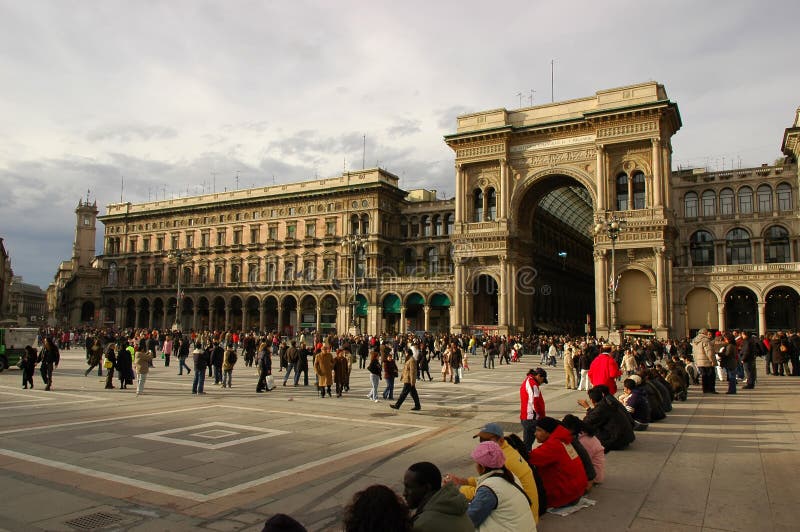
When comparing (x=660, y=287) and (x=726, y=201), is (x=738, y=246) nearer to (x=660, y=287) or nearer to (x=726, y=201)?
(x=726, y=201)

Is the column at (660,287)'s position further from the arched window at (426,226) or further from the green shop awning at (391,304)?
the arched window at (426,226)

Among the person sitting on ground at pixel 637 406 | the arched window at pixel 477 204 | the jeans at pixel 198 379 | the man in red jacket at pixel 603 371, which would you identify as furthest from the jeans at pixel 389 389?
the arched window at pixel 477 204

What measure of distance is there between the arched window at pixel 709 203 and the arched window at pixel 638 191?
12854 mm

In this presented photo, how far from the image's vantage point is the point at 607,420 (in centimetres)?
1034

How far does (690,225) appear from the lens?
195 feet

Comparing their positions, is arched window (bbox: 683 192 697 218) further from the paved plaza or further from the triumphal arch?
the paved plaza

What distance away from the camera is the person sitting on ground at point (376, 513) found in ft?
12.3

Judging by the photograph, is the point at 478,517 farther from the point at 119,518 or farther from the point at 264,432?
the point at 264,432

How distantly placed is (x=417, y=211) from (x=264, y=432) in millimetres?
61937

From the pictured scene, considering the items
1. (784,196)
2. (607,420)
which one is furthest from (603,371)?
(784,196)

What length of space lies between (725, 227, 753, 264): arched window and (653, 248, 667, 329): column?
45.9 ft

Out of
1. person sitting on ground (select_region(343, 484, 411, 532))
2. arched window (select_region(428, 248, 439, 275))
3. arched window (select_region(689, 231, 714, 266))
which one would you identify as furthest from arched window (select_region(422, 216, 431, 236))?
person sitting on ground (select_region(343, 484, 411, 532))

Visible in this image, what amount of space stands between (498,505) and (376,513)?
72.5 inches

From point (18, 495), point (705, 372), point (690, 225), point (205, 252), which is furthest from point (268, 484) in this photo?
point (205, 252)
